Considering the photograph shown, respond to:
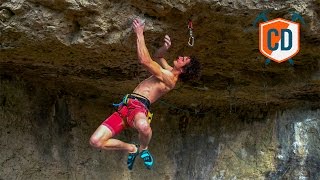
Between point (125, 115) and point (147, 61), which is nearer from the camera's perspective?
point (147, 61)

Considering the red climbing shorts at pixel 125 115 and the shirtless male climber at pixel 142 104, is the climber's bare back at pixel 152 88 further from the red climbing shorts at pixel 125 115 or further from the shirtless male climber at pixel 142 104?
the red climbing shorts at pixel 125 115

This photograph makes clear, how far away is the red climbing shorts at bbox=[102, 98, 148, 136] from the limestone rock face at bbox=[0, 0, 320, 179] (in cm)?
69

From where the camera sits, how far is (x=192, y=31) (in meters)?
4.56

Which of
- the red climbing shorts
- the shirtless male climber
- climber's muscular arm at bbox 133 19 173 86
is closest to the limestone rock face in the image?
climber's muscular arm at bbox 133 19 173 86

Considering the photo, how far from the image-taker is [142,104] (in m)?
4.15

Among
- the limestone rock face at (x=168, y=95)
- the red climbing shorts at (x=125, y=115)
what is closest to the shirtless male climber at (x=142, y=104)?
the red climbing shorts at (x=125, y=115)

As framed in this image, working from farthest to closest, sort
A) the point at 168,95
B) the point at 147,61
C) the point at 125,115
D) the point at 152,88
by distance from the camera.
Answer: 1. the point at 168,95
2. the point at 152,88
3. the point at 125,115
4. the point at 147,61

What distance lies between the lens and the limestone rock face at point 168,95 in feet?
14.0

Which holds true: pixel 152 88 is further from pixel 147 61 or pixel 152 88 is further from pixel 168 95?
pixel 168 95

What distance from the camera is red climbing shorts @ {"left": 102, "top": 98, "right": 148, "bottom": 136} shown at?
4.09 meters

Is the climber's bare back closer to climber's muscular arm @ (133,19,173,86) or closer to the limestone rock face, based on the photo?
climber's muscular arm @ (133,19,173,86)

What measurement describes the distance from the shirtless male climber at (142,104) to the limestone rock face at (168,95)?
415mm

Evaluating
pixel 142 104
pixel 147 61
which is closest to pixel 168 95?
pixel 142 104

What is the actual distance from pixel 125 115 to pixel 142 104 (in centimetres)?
18
